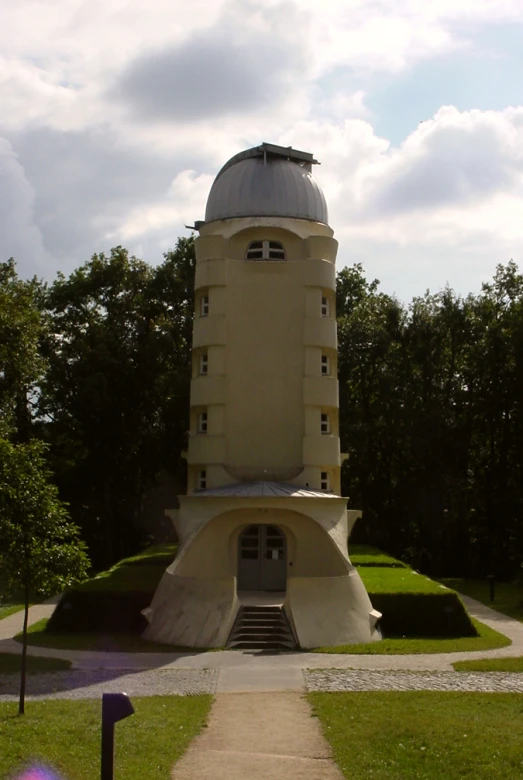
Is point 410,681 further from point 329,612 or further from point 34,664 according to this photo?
point 34,664

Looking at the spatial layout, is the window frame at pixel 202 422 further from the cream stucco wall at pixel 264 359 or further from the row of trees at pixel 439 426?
the row of trees at pixel 439 426

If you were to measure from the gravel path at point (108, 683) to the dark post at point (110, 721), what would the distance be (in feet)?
28.0

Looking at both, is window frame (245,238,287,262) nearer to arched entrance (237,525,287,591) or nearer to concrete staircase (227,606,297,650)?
arched entrance (237,525,287,591)

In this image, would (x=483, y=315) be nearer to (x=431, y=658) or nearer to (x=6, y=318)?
(x=6, y=318)

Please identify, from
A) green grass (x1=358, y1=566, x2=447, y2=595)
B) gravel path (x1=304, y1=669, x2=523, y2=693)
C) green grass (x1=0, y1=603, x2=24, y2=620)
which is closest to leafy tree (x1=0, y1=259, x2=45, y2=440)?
green grass (x1=0, y1=603, x2=24, y2=620)

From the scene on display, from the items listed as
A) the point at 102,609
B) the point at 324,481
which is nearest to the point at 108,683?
the point at 102,609

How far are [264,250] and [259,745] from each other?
2041 centimetres

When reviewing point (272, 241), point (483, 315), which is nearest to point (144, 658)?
point (272, 241)

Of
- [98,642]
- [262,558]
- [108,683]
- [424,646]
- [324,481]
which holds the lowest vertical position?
[108,683]

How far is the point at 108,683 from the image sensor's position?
20.8 metres

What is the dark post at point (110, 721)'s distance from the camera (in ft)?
34.9

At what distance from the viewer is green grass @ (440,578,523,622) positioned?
34984 mm

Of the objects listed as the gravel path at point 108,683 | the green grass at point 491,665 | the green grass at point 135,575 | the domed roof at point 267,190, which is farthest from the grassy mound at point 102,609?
the domed roof at point 267,190

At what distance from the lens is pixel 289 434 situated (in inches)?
1267
